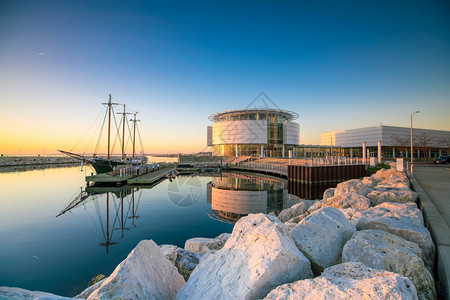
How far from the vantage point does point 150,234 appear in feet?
36.3

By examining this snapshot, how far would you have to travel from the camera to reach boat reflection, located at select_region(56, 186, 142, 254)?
1183cm

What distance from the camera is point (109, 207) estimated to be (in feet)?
54.9

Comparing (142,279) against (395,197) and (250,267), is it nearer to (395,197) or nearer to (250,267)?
(250,267)

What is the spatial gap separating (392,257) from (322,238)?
1.05 m

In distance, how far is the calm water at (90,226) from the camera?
24.5 feet

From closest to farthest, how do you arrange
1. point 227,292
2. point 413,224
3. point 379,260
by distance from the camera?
point 227,292 < point 379,260 < point 413,224

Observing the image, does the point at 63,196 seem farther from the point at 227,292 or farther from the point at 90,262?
the point at 227,292

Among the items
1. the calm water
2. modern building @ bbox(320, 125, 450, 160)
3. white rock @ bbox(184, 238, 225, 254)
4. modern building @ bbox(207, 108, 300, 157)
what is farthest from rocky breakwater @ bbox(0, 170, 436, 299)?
modern building @ bbox(320, 125, 450, 160)

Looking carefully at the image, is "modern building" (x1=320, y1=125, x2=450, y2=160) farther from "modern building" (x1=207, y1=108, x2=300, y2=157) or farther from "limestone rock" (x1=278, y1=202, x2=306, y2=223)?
"limestone rock" (x1=278, y1=202, x2=306, y2=223)

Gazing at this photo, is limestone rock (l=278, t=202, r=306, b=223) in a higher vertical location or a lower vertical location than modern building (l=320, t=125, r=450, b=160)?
lower

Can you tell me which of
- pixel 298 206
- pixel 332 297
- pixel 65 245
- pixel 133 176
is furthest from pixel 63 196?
pixel 332 297

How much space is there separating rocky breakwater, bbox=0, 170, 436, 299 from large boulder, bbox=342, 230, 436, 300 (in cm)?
1

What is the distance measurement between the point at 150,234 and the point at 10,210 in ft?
38.5

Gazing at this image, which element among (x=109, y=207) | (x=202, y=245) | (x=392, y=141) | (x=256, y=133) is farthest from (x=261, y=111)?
(x=202, y=245)
